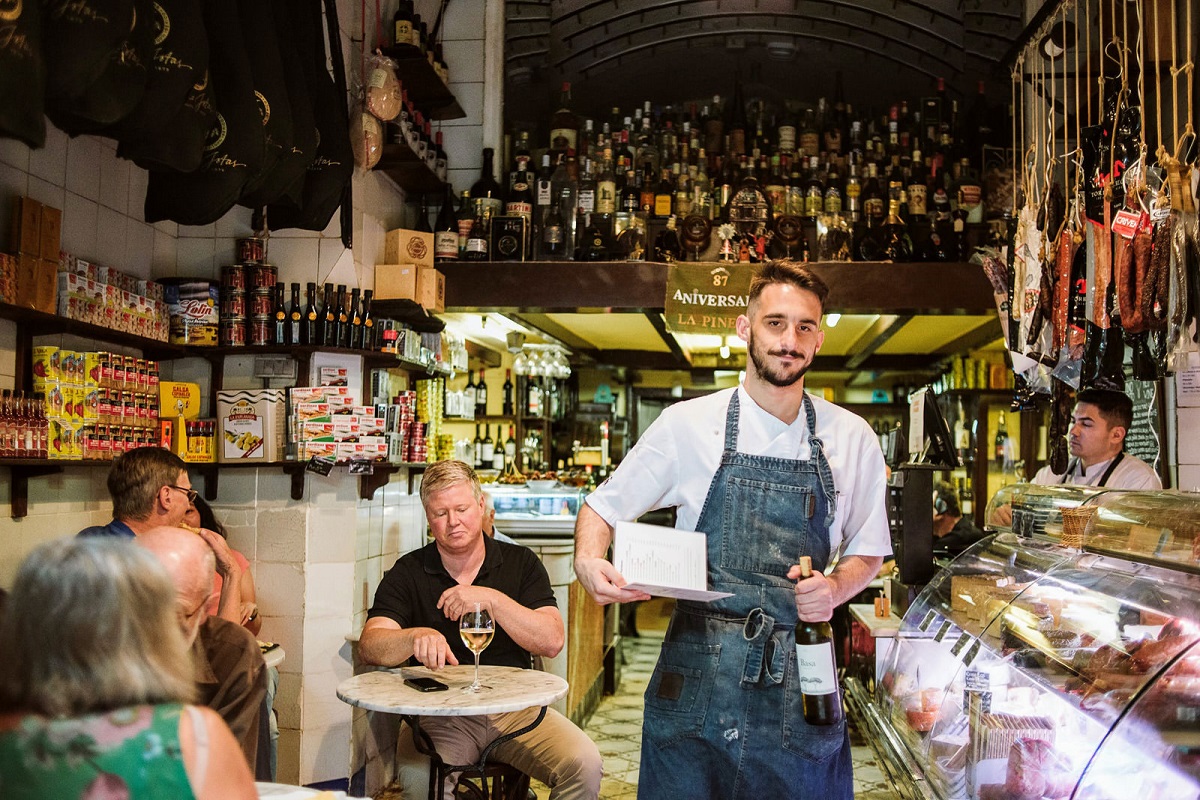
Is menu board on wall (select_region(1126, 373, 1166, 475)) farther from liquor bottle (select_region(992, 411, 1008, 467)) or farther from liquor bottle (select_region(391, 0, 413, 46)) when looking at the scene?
liquor bottle (select_region(391, 0, 413, 46))

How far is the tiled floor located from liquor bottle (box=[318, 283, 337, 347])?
2438 mm

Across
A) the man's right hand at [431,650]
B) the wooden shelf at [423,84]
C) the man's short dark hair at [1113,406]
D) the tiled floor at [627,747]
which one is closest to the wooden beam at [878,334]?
the man's short dark hair at [1113,406]

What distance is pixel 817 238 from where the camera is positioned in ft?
20.3

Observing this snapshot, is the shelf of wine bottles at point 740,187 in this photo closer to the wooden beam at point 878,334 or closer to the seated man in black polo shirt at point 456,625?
the wooden beam at point 878,334

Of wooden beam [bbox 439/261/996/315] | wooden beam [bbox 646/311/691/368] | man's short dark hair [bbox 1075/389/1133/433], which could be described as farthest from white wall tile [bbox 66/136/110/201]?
man's short dark hair [bbox 1075/389/1133/433]

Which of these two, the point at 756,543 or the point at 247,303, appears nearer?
the point at 756,543

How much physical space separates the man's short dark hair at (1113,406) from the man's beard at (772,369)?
2.93 m

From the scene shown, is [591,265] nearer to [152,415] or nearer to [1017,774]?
[152,415]

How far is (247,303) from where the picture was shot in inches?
195

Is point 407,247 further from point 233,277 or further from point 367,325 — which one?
point 233,277

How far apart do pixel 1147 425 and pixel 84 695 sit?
5.46m

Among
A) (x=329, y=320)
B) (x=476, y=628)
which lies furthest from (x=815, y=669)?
(x=329, y=320)

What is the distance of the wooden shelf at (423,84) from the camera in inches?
213

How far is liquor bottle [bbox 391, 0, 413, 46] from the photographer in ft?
17.8
